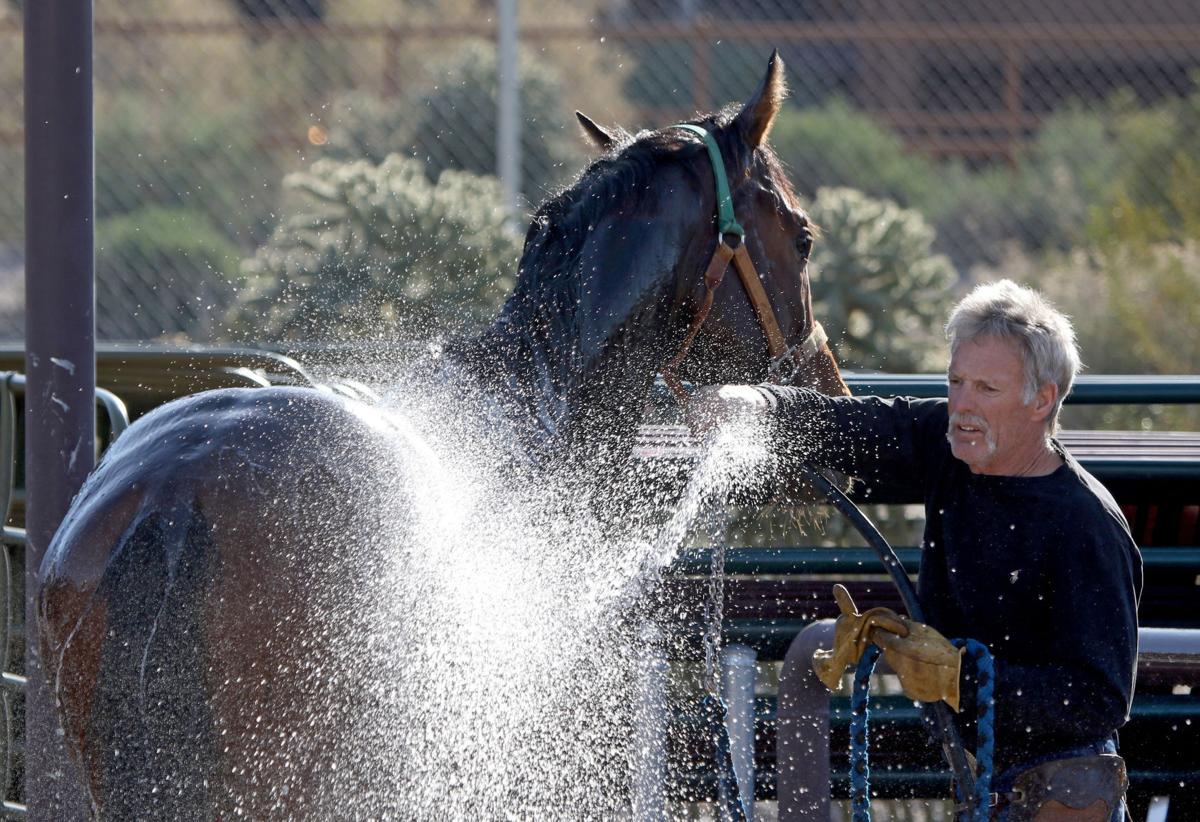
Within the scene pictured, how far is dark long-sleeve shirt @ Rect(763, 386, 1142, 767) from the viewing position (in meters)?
2.02

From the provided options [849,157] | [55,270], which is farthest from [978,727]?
[849,157]

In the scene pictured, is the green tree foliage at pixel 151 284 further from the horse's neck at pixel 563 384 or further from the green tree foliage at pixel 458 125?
the horse's neck at pixel 563 384

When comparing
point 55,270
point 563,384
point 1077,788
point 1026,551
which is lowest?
point 1077,788

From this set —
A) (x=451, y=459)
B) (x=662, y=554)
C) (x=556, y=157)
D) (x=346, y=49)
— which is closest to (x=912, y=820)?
(x=662, y=554)

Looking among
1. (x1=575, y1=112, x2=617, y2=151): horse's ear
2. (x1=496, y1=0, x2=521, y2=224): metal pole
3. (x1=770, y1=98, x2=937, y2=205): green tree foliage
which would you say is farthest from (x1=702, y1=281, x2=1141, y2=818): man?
(x1=770, y1=98, x2=937, y2=205): green tree foliage

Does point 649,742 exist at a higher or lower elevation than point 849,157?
lower

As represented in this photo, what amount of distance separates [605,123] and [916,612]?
8.27 metres

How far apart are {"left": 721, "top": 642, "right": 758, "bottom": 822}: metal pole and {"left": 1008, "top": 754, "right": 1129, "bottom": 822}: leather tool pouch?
55 centimetres

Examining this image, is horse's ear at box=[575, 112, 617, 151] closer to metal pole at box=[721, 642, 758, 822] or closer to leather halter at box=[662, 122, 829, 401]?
leather halter at box=[662, 122, 829, 401]

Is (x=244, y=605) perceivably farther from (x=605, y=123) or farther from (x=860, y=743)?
(x=605, y=123)

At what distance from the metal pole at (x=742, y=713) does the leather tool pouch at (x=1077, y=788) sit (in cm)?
55

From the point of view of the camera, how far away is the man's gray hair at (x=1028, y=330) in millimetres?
2129

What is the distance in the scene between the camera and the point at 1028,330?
2133 mm

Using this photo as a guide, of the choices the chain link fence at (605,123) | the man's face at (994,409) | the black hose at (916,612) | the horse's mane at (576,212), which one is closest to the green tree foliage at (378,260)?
the chain link fence at (605,123)
